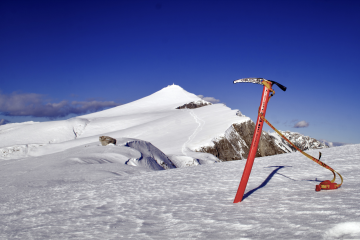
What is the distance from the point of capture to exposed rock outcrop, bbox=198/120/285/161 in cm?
3084

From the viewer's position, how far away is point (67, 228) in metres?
3.53

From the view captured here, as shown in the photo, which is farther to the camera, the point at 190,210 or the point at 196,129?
the point at 196,129

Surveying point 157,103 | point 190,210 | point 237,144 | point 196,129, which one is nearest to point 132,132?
point 196,129

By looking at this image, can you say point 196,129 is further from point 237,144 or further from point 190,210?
point 190,210

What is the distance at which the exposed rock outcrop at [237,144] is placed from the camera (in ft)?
101

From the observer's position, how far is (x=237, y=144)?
33.5 metres

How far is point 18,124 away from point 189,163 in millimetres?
41219

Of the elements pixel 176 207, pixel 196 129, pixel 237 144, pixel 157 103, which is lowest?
pixel 176 207

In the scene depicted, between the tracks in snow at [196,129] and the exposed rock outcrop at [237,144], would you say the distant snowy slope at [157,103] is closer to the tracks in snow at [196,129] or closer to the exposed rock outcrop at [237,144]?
the tracks in snow at [196,129]

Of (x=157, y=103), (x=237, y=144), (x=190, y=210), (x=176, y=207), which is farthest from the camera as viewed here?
(x=157, y=103)

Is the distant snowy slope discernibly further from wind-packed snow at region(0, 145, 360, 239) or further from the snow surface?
wind-packed snow at region(0, 145, 360, 239)

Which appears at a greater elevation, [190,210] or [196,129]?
[196,129]

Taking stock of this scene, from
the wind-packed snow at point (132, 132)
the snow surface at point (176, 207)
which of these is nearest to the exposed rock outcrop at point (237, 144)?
the wind-packed snow at point (132, 132)

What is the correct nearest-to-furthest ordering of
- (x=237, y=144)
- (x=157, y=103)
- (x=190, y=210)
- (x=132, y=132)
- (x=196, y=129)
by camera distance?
(x=190, y=210), (x=237, y=144), (x=196, y=129), (x=132, y=132), (x=157, y=103)
